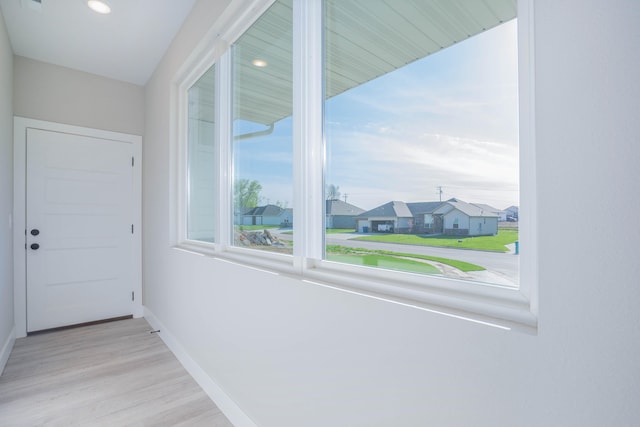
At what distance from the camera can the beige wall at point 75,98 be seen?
307cm

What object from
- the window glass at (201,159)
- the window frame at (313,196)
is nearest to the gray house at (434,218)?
the window frame at (313,196)

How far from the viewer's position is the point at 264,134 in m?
1.85

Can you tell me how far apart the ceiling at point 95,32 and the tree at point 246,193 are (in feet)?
4.78

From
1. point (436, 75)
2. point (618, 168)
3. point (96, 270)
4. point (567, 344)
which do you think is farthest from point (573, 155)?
Result: point (96, 270)

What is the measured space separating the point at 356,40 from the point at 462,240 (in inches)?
36.2

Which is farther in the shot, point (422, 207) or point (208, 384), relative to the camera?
point (208, 384)

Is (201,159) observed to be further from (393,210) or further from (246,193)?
(393,210)

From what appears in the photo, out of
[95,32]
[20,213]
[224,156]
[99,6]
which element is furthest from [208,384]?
[95,32]

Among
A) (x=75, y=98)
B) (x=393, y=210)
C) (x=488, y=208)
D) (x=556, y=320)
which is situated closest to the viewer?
(x=556, y=320)

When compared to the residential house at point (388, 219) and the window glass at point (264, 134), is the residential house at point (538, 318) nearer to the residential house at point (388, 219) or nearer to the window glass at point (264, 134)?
the residential house at point (388, 219)

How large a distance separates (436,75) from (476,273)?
0.62 meters

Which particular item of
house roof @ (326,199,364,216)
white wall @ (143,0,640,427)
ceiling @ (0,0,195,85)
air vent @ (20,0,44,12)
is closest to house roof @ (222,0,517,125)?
white wall @ (143,0,640,427)

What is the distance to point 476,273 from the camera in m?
0.88

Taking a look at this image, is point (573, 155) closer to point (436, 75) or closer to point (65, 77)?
point (436, 75)
